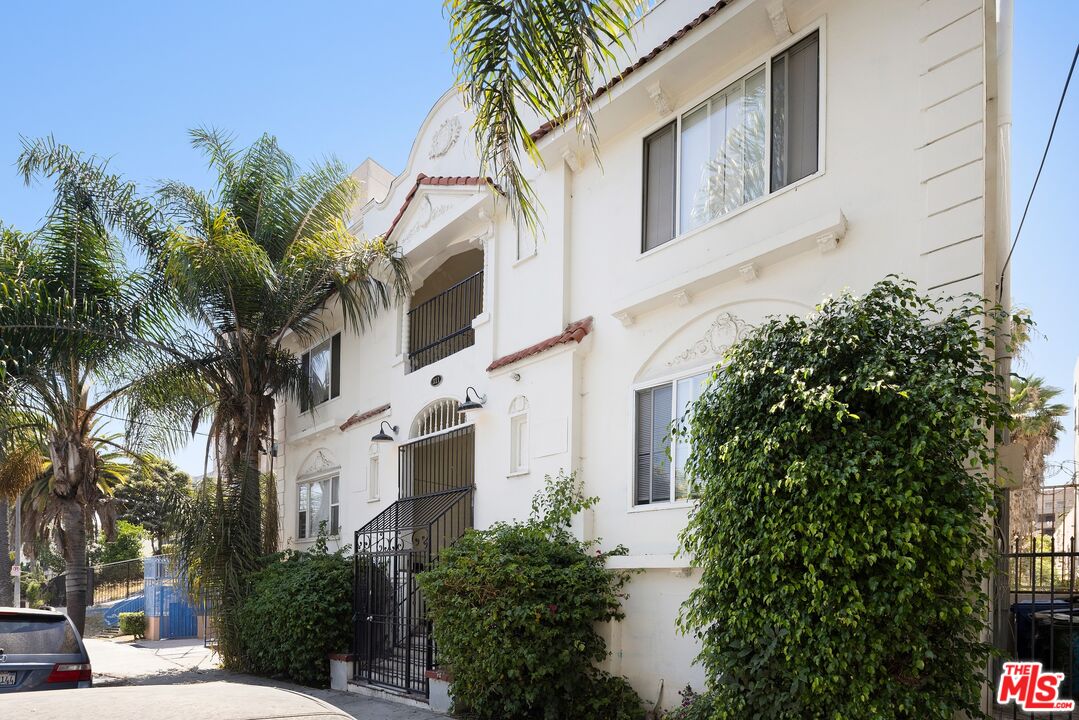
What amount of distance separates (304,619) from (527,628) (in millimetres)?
4861

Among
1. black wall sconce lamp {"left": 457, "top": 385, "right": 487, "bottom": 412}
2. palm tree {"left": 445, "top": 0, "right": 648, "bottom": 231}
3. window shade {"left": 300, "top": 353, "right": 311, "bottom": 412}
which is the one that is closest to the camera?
palm tree {"left": 445, "top": 0, "right": 648, "bottom": 231}

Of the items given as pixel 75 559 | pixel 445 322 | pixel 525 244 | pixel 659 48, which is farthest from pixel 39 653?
pixel 659 48

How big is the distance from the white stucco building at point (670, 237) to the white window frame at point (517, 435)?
29 mm

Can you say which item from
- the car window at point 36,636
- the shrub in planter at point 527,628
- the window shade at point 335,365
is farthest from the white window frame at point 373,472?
the car window at point 36,636

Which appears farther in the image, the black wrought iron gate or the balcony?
the balcony

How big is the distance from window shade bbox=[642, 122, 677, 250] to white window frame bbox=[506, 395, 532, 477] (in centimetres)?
272

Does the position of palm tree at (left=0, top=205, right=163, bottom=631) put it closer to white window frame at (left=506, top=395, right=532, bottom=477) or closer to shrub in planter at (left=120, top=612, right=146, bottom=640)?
white window frame at (left=506, top=395, right=532, bottom=477)

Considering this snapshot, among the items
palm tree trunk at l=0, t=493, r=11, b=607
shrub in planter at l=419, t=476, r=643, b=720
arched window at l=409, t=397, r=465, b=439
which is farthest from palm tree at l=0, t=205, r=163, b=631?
palm tree trunk at l=0, t=493, r=11, b=607

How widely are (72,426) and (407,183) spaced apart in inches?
283

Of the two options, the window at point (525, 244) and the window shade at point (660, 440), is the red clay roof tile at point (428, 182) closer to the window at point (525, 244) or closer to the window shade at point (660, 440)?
the window at point (525, 244)

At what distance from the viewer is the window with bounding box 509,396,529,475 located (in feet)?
38.6

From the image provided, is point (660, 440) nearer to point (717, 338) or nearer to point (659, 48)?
point (717, 338)

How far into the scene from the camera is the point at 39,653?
29.6 feet

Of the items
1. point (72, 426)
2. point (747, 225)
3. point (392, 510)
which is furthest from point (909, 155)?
point (72, 426)
